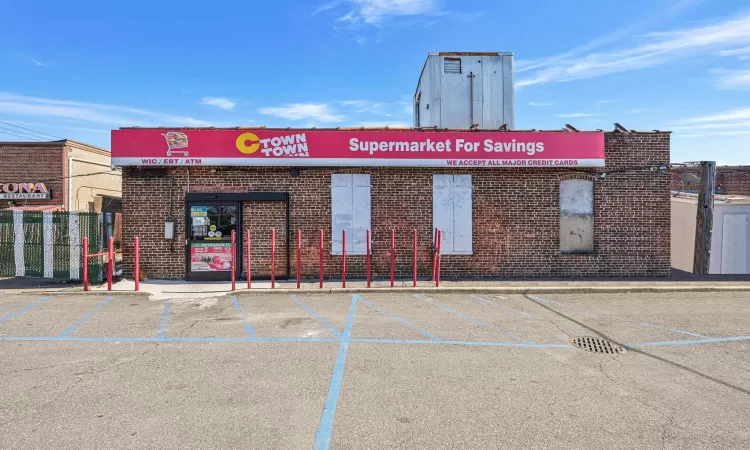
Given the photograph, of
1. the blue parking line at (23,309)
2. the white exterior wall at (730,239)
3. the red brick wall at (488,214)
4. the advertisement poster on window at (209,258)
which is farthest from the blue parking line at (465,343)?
the white exterior wall at (730,239)

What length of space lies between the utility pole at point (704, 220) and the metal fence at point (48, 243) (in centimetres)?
1586

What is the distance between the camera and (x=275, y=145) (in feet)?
38.8

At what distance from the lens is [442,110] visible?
17750mm

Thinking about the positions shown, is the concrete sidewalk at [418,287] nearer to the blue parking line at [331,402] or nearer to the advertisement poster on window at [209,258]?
the advertisement poster on window at [209,258]

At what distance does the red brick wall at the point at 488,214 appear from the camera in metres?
11.9

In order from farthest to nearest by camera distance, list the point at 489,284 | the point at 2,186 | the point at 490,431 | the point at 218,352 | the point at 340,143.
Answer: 1. the point at 2,186
2. the point at 340,143
3. the point at 489,284
4. the point at 218,352
5. the point at 490,431

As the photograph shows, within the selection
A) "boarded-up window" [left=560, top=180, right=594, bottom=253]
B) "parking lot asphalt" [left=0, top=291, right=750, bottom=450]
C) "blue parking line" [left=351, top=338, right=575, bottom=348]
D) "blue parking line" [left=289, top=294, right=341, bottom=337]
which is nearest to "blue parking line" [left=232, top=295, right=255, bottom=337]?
"parking lot asphalt" [left=0, top=291, right=750, bottom=450]

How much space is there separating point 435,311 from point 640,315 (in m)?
A: 3.77

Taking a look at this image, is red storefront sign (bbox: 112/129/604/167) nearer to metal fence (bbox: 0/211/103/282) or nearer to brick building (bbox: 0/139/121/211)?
metal fence (bbox: 0/211/103/282)

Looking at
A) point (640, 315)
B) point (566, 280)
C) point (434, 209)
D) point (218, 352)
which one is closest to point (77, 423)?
point (218, 352)

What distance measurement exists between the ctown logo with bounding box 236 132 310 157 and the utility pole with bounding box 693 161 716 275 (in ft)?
35.5

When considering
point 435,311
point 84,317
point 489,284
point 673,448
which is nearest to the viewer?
point 673,448

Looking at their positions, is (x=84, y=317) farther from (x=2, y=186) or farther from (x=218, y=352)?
(x=2, y=186)

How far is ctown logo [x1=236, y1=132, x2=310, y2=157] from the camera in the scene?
1176 cm
